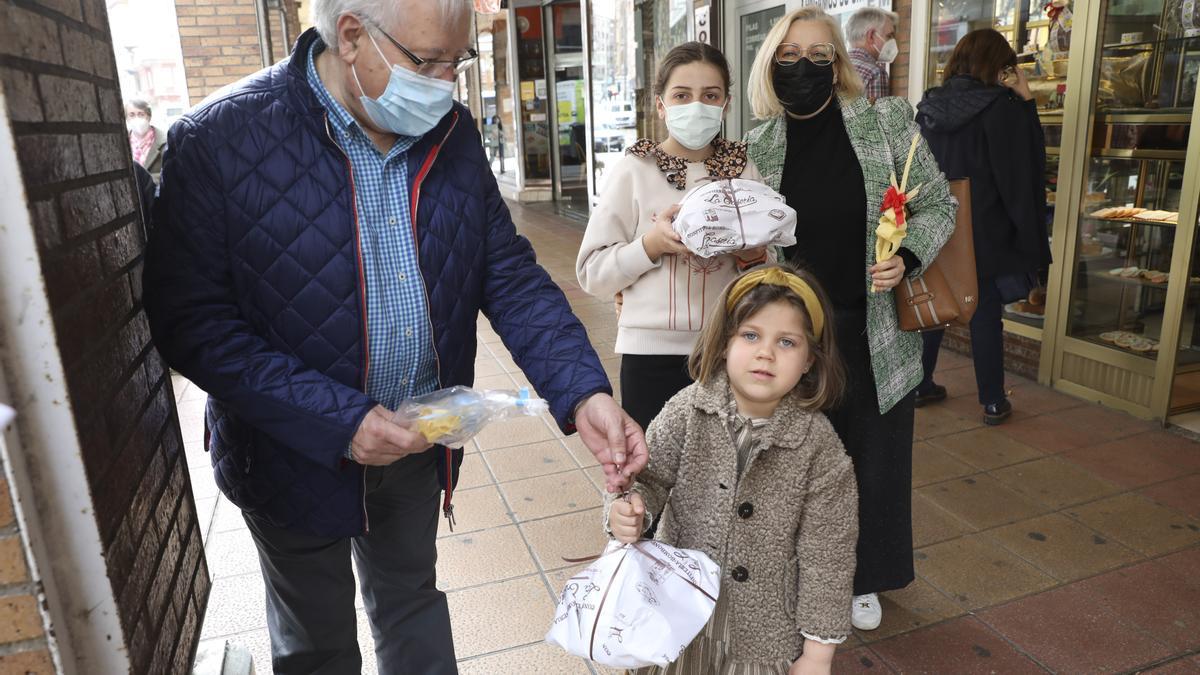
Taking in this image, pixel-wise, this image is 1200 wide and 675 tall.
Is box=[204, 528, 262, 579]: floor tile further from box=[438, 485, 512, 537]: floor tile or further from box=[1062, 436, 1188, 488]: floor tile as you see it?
box=[1062, 436, 1188, 488]: floor tile

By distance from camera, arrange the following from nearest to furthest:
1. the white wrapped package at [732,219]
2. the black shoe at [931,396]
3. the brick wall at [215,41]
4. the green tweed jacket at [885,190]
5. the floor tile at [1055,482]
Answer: the white wrapped package at [732,219]
the green tweed jacket at [885,190]
the floor tile at [1055,482]
the black shoe at [931,396]
the brick wall at [215,41]

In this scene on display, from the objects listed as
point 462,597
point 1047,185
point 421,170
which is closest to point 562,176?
point 1047,185

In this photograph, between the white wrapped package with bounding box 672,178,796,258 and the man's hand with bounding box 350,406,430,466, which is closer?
the man's hand with bounding box 350,406,430,466

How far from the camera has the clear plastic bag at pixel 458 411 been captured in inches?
64.1

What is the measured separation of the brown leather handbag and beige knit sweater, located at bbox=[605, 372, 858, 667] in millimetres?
698

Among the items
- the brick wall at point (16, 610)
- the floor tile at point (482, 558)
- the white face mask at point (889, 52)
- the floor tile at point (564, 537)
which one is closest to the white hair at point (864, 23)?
the white face mask at point (889, 52)

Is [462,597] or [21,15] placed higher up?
[21,15]

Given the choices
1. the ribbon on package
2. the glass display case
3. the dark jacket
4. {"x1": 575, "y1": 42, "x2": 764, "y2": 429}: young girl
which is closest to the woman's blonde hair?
{"x1": 575, "y1": 42, "x2": 764, "y2": 429}: young girl

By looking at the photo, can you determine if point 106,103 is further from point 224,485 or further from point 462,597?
point 462,597

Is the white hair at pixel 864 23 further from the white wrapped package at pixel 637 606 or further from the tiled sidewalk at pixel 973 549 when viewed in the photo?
the white wrapped package at pixel 637 606

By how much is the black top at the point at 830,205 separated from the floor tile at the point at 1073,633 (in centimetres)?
121

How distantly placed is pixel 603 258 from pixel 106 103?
4.40 feet

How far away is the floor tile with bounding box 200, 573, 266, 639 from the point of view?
2958 mm

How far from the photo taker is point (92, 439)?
4.09 feet
